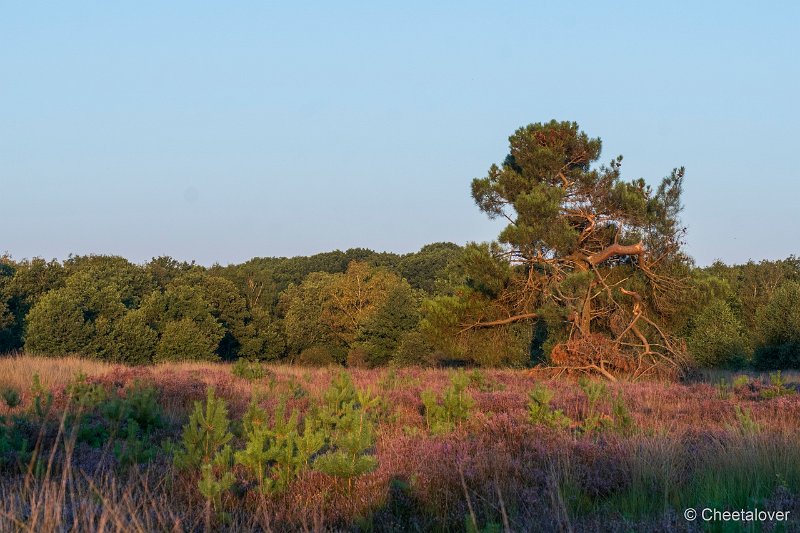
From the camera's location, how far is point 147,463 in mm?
6613

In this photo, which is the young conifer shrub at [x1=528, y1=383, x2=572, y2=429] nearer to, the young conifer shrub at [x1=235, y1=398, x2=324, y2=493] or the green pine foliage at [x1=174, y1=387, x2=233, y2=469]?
the young conifer shrub at [x1=235, y1=398, x2=324, y2=493]

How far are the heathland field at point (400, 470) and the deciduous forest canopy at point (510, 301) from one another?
32.7 feet

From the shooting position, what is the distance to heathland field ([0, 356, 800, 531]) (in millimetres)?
4938

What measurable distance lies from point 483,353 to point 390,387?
738cm

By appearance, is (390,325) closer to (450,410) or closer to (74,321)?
(74,321)

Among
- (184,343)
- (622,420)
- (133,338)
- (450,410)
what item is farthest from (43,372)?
(184,343)

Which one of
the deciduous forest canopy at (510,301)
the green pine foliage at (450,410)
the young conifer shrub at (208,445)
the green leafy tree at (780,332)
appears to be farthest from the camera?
the green leafy tree at (780,332)

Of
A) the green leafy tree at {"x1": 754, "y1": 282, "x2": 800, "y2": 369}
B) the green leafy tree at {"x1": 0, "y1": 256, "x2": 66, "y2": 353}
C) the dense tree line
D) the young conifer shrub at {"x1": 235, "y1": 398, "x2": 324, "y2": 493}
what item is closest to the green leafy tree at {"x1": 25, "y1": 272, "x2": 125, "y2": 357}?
the dense tree line

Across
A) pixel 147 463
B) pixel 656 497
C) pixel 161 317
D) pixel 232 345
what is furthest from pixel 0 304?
pixel 656 497

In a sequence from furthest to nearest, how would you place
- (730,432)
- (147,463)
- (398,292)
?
(398,292), (730,432), (147,463)

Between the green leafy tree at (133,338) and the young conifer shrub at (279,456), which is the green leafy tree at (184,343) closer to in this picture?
the green leafy tree at (133,338)

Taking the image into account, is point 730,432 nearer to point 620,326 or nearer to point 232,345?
point 620,326

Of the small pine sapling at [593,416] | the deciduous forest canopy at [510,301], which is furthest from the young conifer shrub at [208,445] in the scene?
the deciduous forest canopy at [510,301]

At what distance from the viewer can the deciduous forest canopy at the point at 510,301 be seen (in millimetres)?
19406
